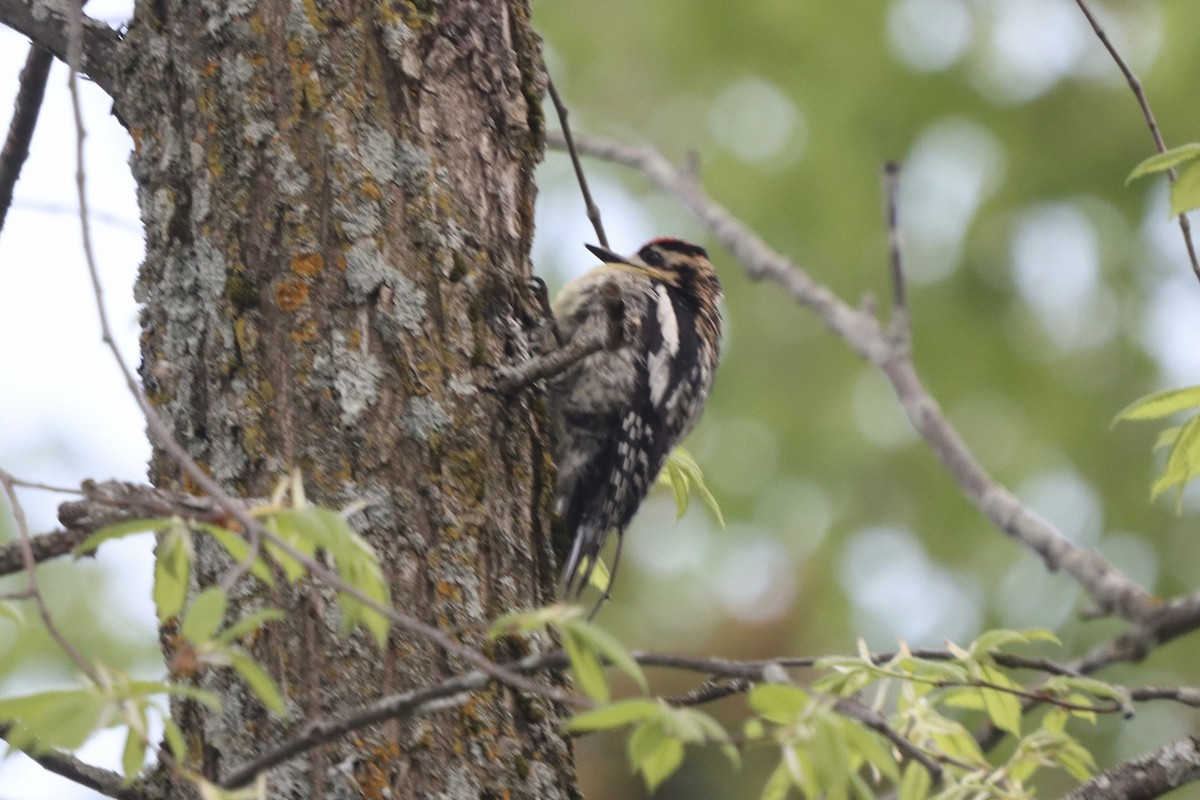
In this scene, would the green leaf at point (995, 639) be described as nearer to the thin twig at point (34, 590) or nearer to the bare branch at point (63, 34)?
the thin twig at point (34, 590)

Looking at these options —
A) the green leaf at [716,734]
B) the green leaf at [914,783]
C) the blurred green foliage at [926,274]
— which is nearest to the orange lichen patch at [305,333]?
the green leaf at [716,734]

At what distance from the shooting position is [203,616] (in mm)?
1239

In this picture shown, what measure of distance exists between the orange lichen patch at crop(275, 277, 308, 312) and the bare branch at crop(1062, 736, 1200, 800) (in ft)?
4.24

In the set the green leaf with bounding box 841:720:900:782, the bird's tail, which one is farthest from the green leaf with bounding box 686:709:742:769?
the bird's tail

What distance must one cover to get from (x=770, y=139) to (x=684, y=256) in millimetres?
3739

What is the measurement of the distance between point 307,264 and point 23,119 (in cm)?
78

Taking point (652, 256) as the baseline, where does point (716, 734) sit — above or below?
below

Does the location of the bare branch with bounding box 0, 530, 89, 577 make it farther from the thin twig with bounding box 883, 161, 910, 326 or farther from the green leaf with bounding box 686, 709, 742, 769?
the thin twig with bounding box 883, 161, 910, 326

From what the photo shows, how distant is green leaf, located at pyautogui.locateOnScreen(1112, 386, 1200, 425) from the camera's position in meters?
1.88

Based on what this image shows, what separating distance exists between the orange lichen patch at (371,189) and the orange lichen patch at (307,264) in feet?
0.44

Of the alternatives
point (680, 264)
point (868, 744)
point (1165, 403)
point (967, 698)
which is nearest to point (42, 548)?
point (868, 744)

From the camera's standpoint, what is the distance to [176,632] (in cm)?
189

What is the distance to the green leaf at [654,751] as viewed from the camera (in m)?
1.28

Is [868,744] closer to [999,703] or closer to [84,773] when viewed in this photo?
[999,703]
